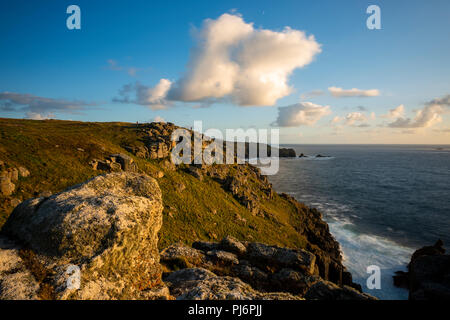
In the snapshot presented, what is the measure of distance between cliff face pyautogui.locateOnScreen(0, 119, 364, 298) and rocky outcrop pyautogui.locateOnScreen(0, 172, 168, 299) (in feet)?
0.50

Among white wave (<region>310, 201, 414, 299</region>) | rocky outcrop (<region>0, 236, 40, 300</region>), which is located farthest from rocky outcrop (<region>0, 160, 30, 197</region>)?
white wave (<region>310, 201, 414, 299</region>)

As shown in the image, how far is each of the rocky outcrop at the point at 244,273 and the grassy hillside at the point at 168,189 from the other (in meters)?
14.7

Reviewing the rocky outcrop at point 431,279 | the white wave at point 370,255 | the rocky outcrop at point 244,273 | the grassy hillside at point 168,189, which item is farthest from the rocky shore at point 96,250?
the white wave at point 370,255

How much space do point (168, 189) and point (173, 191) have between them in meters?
1.21

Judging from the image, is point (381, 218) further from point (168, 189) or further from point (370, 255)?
point (168, 189)

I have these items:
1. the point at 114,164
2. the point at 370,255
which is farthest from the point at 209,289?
the point at 370,255

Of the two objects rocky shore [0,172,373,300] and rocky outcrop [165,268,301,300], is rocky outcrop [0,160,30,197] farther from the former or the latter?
rocky outcrop [165,268,301,300]

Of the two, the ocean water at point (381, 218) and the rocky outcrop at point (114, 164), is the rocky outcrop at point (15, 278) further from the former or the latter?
the ocean water at point (381, 218)

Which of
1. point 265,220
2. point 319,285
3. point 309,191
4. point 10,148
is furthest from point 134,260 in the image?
point 309,191

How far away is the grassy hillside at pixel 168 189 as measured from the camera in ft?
98.9

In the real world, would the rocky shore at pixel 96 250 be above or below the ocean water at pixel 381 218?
above

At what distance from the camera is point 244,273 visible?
1700 centimetres

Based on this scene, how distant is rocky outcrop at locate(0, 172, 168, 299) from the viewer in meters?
7.28
